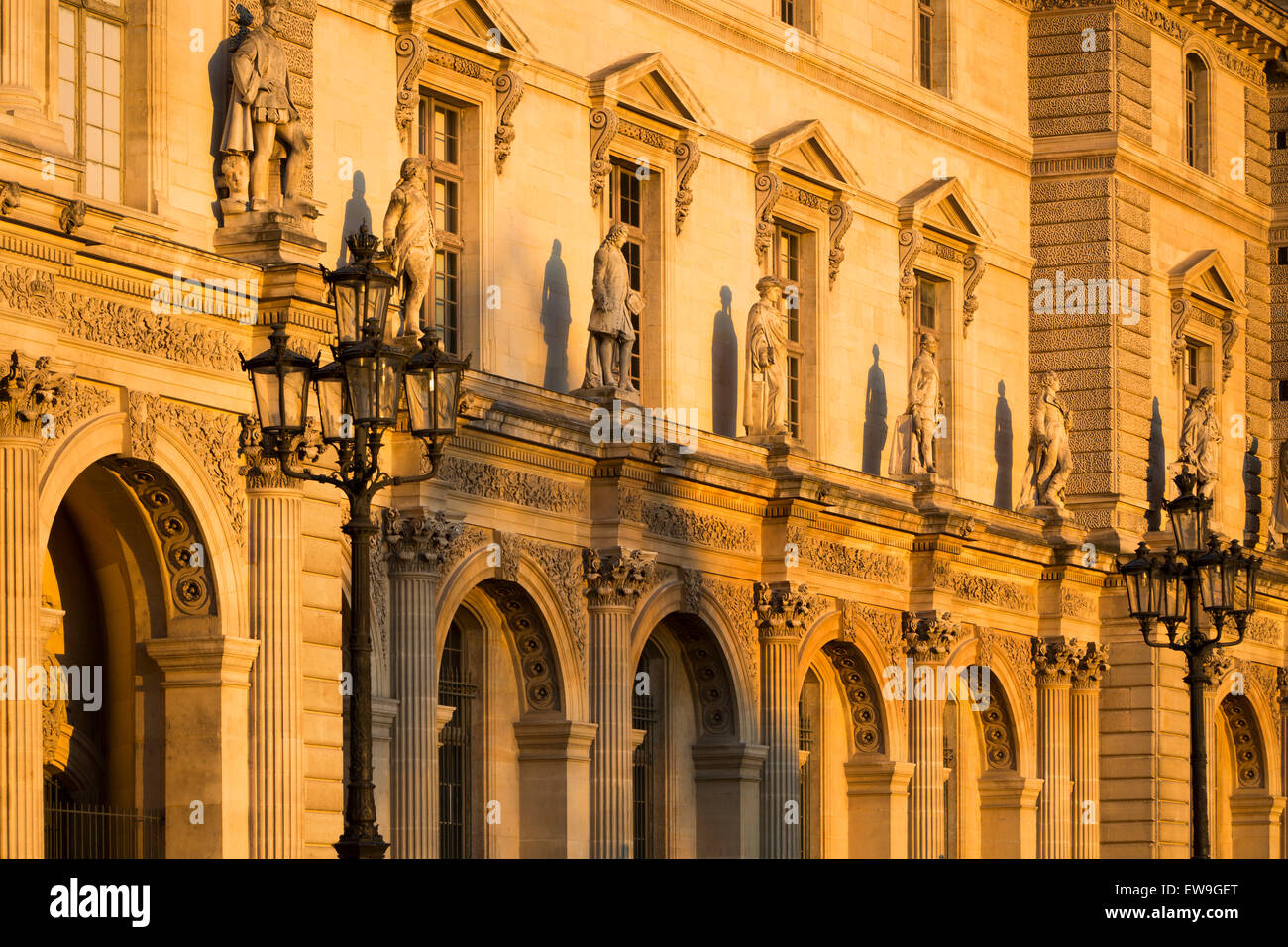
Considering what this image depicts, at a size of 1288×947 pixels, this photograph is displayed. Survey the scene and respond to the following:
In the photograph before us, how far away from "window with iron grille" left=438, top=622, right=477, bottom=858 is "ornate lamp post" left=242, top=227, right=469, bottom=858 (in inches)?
416

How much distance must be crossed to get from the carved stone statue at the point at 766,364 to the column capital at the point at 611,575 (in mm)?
3633

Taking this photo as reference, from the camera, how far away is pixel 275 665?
26234 millimetres

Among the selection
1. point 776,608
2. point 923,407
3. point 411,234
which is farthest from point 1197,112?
point 411,234

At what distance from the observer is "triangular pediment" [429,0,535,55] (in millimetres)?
32031

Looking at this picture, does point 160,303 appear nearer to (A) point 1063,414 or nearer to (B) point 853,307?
(B) point 853,307

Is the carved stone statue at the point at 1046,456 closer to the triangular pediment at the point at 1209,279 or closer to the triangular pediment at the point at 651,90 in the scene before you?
the triangular pediment at the point at 1209,279

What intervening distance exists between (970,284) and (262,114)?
1784 cm

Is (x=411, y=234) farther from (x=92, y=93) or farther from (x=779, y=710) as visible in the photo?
(x=779, y=710)

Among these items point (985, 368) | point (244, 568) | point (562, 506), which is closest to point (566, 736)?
point (562, 506)

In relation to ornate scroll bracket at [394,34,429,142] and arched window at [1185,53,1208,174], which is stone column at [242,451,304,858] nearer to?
ornate scroll bracket at [394,34,429,142]

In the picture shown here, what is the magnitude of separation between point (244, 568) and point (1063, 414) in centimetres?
1997

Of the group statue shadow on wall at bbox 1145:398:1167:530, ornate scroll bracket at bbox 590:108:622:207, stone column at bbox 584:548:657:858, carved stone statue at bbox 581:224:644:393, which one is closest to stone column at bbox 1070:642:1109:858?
statue shadow on wall at bbox 1145:398:1167:530

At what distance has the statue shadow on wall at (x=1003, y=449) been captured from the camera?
141 feet

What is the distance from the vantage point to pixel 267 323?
26.8 meters
